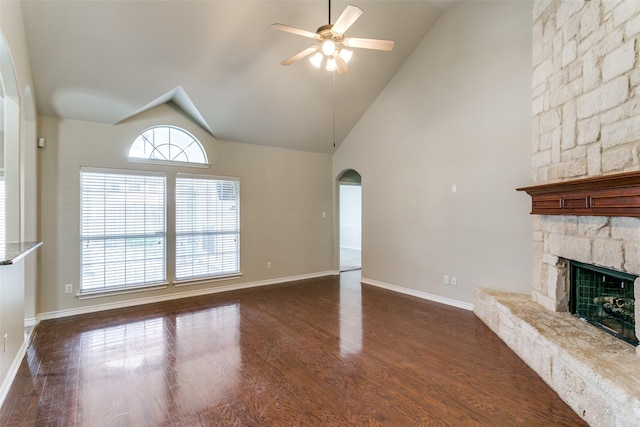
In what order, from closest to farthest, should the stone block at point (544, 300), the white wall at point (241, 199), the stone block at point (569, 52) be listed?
the stone block at point (569, 52)
the stone block at point (544, 300)
the white wall at point (241, 199)

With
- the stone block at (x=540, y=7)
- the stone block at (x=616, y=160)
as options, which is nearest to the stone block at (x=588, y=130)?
the stone block at (x=616, y=160)

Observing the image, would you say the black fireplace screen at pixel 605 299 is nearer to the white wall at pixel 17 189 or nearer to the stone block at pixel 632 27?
the stone block at pixel 632 27

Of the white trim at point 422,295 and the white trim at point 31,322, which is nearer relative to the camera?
the white trim at point 31,322

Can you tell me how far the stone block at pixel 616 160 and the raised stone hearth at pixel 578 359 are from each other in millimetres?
1340

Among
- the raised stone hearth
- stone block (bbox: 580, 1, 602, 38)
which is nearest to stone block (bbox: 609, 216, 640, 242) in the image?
the raised stone hearth

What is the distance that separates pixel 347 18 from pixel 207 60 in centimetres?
230

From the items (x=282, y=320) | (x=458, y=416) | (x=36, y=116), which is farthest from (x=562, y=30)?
(x=36, y=116)

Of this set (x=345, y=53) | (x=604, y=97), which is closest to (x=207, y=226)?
(x=345, y=53)

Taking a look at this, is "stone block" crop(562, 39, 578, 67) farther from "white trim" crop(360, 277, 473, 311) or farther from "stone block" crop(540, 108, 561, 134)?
"white trim" crop(360, 277, 473, 311)

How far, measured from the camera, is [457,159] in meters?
4.59

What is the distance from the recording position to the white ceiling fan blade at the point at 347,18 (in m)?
2.45

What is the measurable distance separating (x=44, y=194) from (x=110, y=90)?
63.6 inches

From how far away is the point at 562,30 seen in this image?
299cm

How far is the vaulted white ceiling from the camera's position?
3.36m
